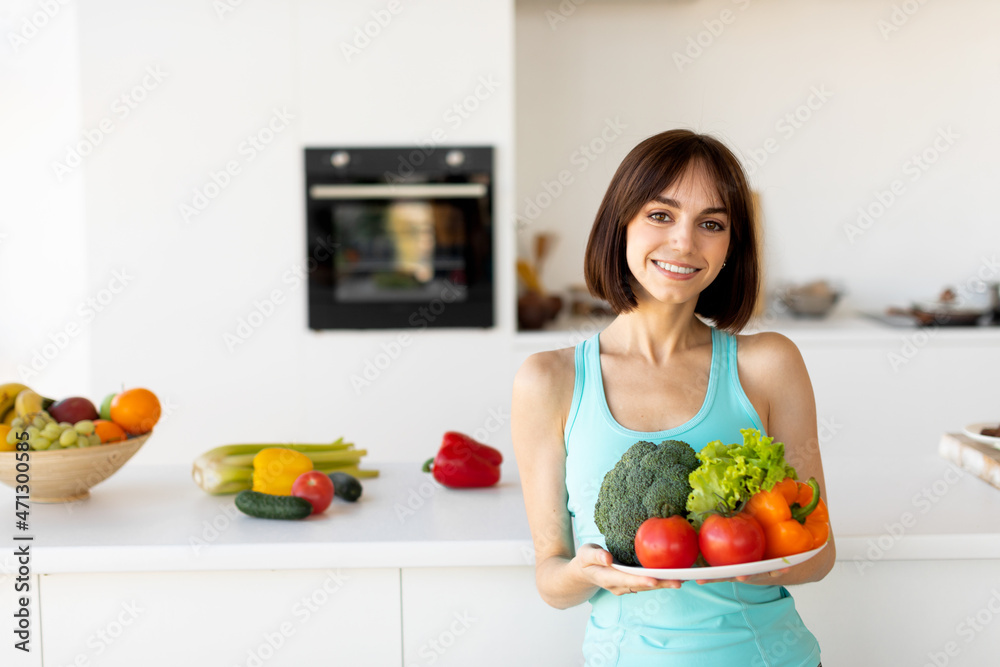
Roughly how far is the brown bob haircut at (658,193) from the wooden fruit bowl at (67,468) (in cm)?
84

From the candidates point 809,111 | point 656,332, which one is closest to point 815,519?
point 656,332

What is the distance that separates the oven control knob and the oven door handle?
7cm

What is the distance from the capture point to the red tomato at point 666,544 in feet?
3.17

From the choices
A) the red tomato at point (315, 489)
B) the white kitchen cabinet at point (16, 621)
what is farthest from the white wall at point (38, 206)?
the red tomato at point (315, 489)

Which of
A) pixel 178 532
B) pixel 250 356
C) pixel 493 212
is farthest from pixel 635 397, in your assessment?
pixel 250 356

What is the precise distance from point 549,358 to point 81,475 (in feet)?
2.69

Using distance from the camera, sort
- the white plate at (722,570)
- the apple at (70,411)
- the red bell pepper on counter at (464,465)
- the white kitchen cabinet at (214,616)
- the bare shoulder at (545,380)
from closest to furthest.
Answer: the white plate at (722,570) < the bare shoulder at (545,380) < the white kitchen cabinet at (214,616) < the apple at (70,411) < the red bell pepper on counter at (464,465)

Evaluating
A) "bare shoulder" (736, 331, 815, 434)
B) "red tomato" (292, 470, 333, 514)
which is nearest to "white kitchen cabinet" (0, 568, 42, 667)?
"red tomato" (292, 470, 333, 514)

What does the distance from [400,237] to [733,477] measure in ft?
7.29

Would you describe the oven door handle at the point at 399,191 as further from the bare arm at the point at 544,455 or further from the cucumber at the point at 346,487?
the bare arm at the point at 544,455

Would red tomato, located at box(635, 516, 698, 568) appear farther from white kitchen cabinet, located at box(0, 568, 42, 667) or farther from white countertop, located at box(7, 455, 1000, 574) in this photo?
white kitchen cabinet, located at box(0, 568, 42, 667)

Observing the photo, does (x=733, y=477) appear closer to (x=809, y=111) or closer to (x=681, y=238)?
(x=681, y=238)

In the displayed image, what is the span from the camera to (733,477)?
99 centimetres

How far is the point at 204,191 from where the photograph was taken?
3.05m
